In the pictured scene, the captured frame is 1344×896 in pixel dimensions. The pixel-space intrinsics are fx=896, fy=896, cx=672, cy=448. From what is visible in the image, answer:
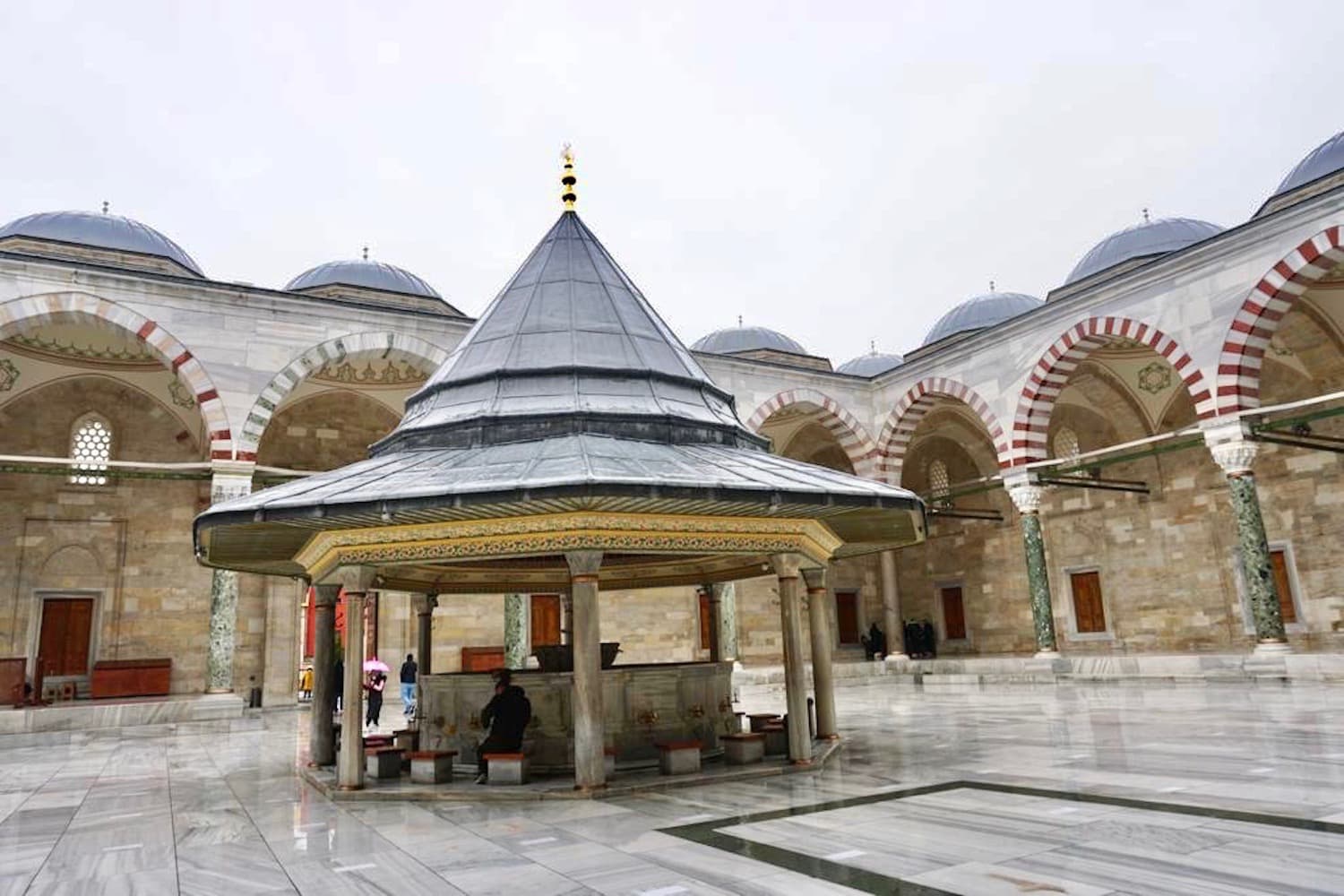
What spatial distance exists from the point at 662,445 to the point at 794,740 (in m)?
2.21

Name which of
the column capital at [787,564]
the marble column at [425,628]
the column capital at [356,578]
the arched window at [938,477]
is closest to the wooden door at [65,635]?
the marble column at [425,628]

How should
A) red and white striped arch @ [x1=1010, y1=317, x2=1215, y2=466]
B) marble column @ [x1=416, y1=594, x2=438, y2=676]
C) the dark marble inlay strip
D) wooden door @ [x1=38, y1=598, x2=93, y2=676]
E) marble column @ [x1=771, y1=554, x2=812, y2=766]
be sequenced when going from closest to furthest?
the dark marble inlay strip < marble column @ [x1=771, y1=554, x2=812, y2=766] < marble column @ [x1=416, y1=594, x2=438, y2=676] < red and white striped arch @ [x1=1010, y1=317, x2=1215, y2=466] < wooden door @ [x1=38, y1=598, x2=93, y2=676]

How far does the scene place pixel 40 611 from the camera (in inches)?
581

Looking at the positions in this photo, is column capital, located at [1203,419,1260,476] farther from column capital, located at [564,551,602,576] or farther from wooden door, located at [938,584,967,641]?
column capital, located at [564,551,602,576]

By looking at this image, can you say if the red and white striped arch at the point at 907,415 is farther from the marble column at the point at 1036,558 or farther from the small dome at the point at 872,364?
the small dome at the point at 872,364

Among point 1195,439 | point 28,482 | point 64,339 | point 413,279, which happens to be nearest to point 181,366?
point 64,339

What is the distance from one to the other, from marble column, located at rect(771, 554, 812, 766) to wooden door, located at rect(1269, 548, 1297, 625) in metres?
12.3

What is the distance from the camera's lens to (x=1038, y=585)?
15156 millimetres

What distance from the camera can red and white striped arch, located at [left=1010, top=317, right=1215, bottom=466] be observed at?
44.0 feet

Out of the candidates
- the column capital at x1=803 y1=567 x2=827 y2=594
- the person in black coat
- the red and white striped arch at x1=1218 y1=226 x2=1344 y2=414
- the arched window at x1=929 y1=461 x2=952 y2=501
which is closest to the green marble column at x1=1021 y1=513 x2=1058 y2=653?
the red and white striped arch at x1=1218 y1=226 x2=1344 y2=414

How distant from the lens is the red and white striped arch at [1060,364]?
44.0ft

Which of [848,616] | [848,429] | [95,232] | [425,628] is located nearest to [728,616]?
[848,429]

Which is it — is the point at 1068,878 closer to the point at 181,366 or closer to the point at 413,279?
the point at 181,366

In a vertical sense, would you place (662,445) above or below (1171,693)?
above
